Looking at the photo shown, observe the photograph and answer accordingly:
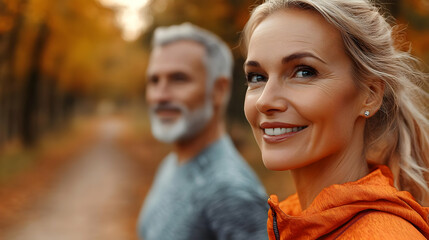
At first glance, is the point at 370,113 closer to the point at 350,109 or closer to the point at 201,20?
the point at 350,109

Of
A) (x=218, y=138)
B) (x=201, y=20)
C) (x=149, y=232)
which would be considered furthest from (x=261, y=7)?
(x=201, y=20)

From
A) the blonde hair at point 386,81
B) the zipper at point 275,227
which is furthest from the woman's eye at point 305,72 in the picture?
the zipper at point 275,227

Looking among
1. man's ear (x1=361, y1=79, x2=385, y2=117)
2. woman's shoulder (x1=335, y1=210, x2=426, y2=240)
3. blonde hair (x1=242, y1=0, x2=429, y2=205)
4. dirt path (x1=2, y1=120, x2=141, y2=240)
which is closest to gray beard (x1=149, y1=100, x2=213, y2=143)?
blonde hair (x1=242, y1=0, x2=429, y2=205)

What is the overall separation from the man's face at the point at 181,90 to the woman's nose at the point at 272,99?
6.07ft

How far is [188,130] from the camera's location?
3.28 meters

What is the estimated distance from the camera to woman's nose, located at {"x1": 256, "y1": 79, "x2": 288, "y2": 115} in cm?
143

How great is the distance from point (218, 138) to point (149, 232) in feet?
2.97

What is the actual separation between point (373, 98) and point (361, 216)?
0.44 meters

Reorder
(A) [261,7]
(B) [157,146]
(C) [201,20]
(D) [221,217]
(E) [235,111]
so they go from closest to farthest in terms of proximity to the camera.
Result: (A) [261,7] → (D) [221,217] → (C) [201,20] → (E) [235,111] → (B) [157,146]

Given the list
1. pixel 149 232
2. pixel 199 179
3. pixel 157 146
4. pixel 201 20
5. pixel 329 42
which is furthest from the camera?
pixel 157 146

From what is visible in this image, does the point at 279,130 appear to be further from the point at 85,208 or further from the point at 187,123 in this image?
the point at 85,208

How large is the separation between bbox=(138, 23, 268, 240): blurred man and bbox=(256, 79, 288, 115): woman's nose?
4.33 feet

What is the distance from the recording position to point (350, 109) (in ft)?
4.74

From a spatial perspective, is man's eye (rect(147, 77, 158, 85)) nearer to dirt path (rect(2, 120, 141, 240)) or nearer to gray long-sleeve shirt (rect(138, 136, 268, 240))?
gray long-sleeve shirt (rect(138, 136, 268, 240))
